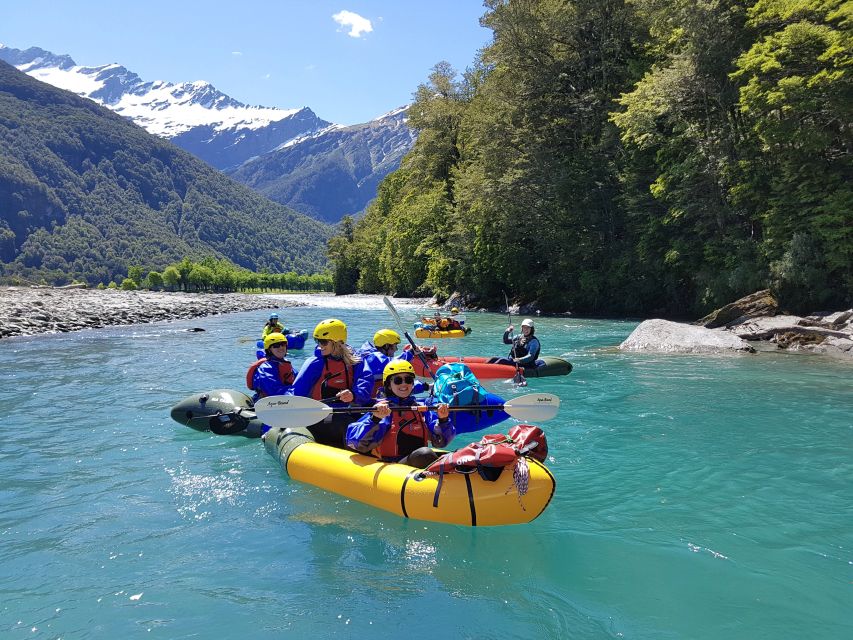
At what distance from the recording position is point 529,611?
3.94 m

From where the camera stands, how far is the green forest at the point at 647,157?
16.2m

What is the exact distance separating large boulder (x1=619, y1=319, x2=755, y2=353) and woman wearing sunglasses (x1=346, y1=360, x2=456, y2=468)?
10.7 metres

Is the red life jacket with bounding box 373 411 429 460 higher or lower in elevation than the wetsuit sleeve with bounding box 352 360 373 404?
lower

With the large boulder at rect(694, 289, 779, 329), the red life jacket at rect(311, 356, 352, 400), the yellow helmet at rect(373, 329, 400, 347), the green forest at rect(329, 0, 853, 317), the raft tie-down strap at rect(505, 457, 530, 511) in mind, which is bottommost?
the raft tie-down strap at rect(505, 457, 530, 511)

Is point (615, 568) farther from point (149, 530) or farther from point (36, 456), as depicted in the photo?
point (36, 456)

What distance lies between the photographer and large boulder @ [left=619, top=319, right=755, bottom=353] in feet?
47.7

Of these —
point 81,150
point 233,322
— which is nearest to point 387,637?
point 233,322

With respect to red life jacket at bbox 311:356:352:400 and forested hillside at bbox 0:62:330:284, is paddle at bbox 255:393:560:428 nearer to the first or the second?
red life jacket at bbox 311:356:352:400

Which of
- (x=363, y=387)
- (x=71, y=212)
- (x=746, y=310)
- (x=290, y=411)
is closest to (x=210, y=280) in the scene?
(x=746, y=310)

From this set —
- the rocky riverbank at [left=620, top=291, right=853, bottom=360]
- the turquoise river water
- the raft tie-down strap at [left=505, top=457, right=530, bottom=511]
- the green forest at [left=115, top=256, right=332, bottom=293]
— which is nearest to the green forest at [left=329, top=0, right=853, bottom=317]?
the rocky riverbank at [left=620, top=291, right=853, bottom=360]

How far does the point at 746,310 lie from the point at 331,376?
15.3m

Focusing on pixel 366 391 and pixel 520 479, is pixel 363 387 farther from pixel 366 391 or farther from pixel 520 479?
pixel 520 479

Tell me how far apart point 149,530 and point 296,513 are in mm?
1286

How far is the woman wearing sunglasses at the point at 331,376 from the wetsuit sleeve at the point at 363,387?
0.01 meters
